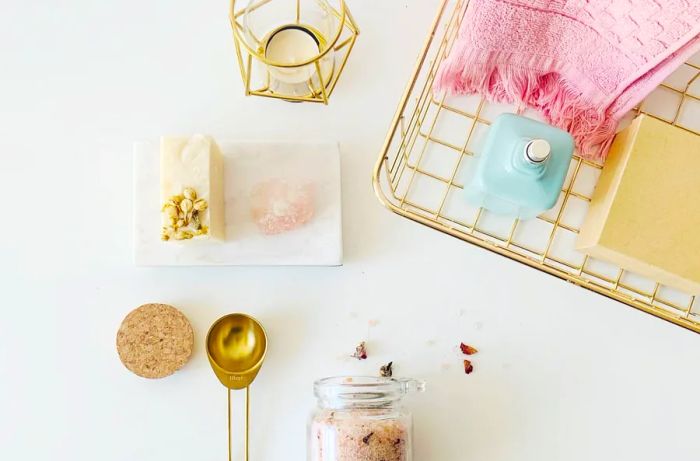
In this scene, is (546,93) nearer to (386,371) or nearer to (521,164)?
(521,164)

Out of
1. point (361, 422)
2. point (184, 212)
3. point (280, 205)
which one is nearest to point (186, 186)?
point (184, 212)

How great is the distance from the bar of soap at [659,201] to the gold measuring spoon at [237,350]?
1.49 ft

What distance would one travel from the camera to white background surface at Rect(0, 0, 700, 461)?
87 centimetres

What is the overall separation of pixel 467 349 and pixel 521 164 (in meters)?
0.29

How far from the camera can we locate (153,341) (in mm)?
849

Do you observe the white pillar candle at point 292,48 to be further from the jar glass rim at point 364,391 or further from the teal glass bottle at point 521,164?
the jar glass rim at point 364,391

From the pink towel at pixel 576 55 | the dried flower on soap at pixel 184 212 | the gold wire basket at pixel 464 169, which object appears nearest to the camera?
the pink towel at pixel 576 55

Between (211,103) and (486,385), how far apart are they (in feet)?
1.73

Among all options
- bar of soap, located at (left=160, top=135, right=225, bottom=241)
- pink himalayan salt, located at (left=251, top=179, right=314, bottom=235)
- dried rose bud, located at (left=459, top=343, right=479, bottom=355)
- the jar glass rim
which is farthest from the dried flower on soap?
dried rose bud, located at (left=459, top=343, right=479, bottom=355)

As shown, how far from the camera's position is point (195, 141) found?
0.77 metres

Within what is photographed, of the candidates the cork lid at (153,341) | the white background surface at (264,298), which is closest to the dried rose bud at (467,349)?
the white background surface at (264,298)

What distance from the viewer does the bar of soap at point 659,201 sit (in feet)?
2.40

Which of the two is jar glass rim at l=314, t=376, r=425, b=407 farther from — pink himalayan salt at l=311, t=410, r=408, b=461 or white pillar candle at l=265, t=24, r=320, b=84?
white pillar candle at l=265, t=24, r=320, b=84

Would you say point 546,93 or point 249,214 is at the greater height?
point 546,93
